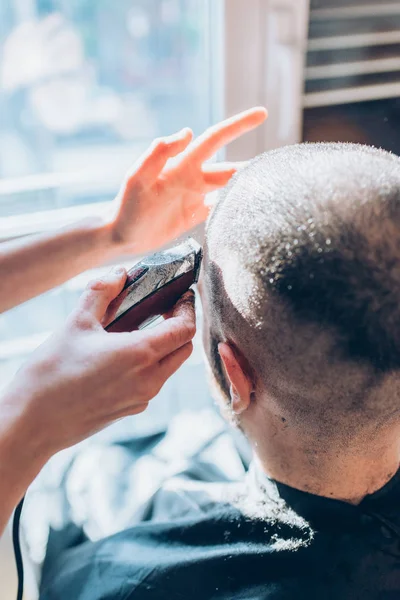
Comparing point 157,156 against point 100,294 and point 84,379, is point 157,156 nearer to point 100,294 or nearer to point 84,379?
point 100,294

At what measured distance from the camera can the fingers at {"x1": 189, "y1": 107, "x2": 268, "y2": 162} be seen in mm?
1114

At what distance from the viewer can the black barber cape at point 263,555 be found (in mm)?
882

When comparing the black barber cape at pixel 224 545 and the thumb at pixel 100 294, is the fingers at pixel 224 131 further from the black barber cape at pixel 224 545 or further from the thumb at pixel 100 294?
the black barber cape at pixel 224 545

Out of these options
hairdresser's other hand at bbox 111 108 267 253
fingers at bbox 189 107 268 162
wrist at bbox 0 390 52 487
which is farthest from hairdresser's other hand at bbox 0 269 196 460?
fingers at bbox 189 107 268 162

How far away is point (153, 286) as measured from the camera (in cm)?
87

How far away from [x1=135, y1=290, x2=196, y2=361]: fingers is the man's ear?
5 cm

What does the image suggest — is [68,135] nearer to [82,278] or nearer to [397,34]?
[82,278]

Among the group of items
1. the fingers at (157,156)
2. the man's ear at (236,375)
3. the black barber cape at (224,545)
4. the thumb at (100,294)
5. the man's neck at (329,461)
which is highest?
the fingers at (157,156)

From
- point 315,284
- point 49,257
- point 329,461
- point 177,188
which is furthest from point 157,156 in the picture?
point 329,461

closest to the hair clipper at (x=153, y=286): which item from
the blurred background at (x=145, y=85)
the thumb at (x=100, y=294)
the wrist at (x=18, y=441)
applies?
the thumb at (x=100, y=294)

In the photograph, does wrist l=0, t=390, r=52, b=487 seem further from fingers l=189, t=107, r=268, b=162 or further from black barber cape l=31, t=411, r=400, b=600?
fingers l=189, t=107, r=268, b=162

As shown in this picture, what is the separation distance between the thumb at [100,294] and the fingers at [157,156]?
0.27 m

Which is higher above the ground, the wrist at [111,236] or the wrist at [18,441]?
the wrist at [111,236]

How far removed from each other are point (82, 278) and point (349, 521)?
829mm
